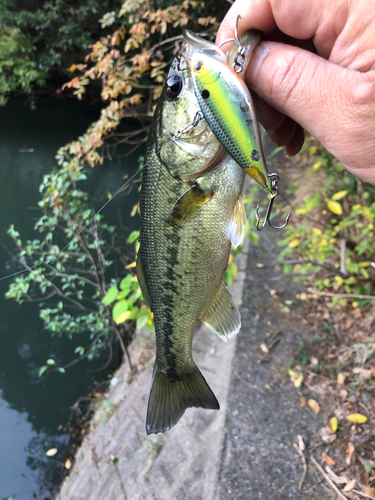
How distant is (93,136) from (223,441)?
11.4 ft

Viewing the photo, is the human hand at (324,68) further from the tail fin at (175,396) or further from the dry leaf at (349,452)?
the dry leaf at (349,452)

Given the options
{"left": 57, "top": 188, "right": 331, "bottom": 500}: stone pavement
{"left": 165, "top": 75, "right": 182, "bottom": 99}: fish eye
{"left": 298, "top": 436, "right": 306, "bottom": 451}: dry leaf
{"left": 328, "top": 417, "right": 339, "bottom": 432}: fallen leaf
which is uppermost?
{"left": 165, "top": 75, "right": 182, "bottom": 99}: fish eye

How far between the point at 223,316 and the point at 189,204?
49cm

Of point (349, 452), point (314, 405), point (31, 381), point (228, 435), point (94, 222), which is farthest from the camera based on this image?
point (31, 381)

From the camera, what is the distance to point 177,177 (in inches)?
41.6

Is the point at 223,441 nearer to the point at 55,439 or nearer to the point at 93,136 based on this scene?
the point at 55,439

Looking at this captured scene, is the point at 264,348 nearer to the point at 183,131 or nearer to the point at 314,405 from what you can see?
the point at 314,405

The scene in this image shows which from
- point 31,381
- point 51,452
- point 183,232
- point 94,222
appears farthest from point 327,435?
point 31,381

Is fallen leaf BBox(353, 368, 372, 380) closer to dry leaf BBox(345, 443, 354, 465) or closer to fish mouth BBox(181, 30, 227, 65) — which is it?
dry leaf BBox(345, 443, 354, 465)

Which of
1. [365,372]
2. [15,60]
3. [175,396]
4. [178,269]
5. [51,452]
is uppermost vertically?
[178,269]

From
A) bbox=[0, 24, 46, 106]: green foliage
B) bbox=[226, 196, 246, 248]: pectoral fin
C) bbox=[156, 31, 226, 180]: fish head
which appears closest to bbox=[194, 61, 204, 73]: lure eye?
bbox=[156, 31, 226, 180]: fish head

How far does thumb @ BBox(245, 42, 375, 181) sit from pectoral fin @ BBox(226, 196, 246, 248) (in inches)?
13.6

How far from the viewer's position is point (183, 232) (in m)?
1.11

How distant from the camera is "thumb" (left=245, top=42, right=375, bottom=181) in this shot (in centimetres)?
86
